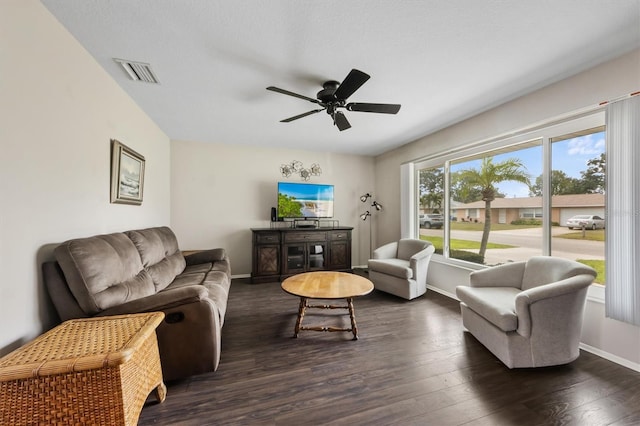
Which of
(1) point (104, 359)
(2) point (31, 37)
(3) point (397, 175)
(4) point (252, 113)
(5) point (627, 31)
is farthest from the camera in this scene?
(3) point (397, 175)

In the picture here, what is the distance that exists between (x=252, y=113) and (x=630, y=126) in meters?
3.43

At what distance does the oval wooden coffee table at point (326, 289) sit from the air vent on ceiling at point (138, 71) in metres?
2.30

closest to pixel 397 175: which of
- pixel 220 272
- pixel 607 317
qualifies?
pixel 607 317

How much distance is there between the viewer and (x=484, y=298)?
213cm

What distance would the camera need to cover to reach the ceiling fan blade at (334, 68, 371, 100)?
177 cm

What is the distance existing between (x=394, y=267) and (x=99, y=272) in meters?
3.06

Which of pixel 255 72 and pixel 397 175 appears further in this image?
pixel 397 175

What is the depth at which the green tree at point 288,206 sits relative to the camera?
4.49 m

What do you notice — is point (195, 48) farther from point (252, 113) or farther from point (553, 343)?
point (553, 343)

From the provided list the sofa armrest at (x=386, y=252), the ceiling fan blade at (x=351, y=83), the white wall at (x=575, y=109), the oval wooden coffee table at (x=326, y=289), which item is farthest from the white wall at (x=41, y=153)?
the white wall at (x=575, y=109)

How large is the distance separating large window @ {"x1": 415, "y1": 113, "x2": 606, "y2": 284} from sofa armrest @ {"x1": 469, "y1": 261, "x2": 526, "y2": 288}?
366 mm

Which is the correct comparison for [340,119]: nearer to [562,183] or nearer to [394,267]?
[394,267]

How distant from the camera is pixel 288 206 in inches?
178

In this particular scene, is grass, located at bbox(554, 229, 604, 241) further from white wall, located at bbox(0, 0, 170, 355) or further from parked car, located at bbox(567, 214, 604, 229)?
white wall, located at bbox(0, 0, 170, 355)
